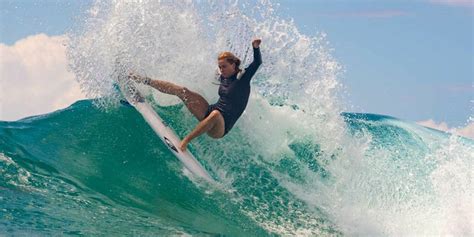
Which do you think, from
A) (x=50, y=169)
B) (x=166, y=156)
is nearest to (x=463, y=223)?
(x=166, y=156)

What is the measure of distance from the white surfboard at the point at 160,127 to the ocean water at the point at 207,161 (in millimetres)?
224

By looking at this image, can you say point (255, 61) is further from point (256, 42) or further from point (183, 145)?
point (183, 145)

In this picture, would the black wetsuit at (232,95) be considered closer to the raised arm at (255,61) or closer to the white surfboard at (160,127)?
the raised arm at (255,61)

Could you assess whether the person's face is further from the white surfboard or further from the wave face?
the wave face

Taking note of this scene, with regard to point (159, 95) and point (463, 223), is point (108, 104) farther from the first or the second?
point (463, 223)

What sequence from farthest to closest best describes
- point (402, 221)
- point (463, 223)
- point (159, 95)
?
point (159, 95)
point (402, 221)
point (463, 223)

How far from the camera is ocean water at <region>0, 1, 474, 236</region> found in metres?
8.03

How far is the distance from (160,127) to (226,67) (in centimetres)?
164

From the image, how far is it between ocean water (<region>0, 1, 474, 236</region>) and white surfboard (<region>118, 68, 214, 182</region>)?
0.22 m

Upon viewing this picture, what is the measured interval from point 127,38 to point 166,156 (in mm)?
2226

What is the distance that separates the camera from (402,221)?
9203mm

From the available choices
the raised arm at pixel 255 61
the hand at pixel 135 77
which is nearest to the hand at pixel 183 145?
the raised arm at pixel 255 61

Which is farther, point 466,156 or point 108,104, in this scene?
point 108,104

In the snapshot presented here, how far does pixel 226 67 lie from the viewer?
8.65 metres
